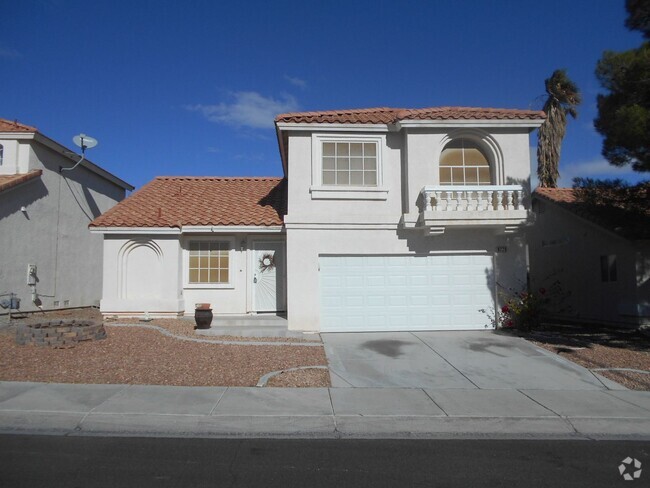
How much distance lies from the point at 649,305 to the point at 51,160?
59.7 ft

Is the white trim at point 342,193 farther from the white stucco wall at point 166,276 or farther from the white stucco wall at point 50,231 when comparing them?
the white stucco wall at point 50,231

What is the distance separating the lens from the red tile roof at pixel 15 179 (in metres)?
14.0

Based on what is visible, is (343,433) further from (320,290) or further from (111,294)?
(111,294)

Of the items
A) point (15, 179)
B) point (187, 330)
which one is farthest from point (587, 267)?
point (15, 179)

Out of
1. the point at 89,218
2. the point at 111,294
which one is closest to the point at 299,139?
the point at 111,294

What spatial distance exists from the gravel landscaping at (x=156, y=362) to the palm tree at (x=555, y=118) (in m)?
18.3

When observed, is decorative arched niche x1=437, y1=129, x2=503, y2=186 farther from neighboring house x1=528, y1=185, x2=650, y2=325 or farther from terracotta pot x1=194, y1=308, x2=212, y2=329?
terracotta pot x1=194, y1=308, x2=212, y2=329

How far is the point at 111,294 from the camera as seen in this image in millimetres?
14312

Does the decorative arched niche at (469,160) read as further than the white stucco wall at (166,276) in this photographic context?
No

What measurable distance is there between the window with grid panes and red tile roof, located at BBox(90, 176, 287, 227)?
0.89 m

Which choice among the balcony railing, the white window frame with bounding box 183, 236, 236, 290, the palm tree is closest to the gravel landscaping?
the white window frame with bounding box 183, 236, 236, 290

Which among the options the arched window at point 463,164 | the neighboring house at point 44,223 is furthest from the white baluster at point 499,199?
the neighboring house at point 44,223

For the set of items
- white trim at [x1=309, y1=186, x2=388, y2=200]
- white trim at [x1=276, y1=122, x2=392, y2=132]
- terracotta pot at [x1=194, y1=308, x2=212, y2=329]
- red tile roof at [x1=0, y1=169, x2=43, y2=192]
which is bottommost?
terracotta pot at [x1=194, y1=308, x2=212, y2=329]

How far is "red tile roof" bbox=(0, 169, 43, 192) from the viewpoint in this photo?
1403 cm
